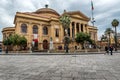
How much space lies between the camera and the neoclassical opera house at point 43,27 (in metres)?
57.9

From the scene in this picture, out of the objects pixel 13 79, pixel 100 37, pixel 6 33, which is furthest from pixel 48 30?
pixel 13 79

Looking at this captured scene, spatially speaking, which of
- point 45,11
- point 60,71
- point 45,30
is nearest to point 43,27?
point 45,30

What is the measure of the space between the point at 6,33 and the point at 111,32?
46.8 metres

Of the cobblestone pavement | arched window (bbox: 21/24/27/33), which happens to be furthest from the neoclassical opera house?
the cobblestone pavement

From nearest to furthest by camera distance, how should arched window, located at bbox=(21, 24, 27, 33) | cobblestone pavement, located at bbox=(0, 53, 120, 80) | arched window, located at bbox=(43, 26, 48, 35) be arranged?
cobblestone pavement, located at bbox=(0, 53, 120, 80), arched window, located at bbox=(21, 24, 27, 33), arched window, located at bbox=(43, 26, 48, 35)

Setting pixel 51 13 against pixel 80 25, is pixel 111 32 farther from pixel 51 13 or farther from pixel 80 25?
pixel 51 13

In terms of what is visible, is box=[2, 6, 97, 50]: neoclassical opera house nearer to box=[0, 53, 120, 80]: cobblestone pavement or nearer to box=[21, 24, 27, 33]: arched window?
box=[21, 24, 27, 33]: arched window

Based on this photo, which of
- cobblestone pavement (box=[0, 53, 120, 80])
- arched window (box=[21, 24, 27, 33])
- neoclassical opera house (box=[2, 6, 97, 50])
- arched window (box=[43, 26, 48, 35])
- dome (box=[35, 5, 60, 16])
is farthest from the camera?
dome (box=[35, 5, 60, 16])

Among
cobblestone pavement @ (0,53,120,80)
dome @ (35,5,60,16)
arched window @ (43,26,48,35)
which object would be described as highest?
dome @ (35,5,60,16)

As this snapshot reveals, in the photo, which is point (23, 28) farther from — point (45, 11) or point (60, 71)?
point (60, 71)

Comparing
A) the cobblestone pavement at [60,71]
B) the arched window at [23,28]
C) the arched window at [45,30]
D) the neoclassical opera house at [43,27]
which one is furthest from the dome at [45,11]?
the cobblestone pavement at [60,71]

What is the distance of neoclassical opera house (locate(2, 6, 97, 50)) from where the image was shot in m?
57.9

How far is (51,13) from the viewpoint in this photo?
71.1 metres

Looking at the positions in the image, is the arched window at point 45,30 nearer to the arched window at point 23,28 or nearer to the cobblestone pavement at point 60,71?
the arched window at point 23,28
